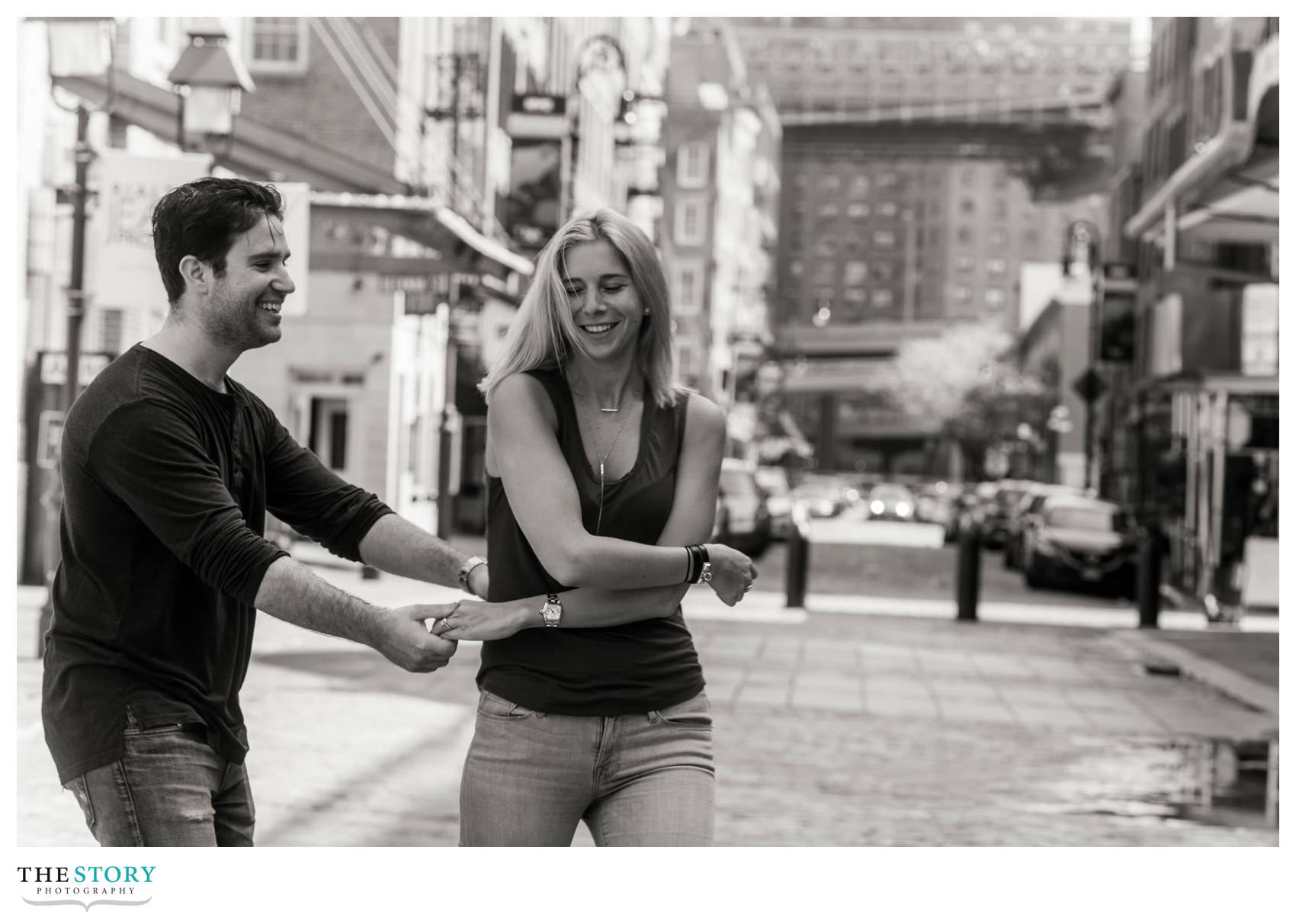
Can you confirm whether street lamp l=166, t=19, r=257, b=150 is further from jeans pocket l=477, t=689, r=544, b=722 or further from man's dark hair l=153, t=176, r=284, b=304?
jeans pocket l=477, t=689, r=544, b=722

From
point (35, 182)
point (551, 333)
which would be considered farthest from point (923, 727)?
point (35, 182)

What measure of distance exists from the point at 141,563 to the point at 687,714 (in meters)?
1.06

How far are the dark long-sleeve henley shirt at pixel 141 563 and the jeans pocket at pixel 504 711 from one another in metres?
0.50

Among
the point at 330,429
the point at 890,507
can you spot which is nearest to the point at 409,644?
the point at 330,429

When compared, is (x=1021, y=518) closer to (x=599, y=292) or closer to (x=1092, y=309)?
(x=1092, y=309)

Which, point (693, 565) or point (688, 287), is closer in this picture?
point (693, 565)

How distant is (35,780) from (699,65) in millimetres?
86057

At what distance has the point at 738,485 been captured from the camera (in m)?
31.1

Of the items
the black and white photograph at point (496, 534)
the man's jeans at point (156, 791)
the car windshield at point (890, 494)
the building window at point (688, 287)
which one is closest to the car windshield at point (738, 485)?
the black and white photograph at point (496, 534)

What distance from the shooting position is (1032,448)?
8775 centimetres

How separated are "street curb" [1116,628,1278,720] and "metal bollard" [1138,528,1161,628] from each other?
1086 mm

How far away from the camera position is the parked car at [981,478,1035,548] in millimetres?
40531

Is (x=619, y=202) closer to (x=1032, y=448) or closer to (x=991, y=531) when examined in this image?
(x=991, y=531)
